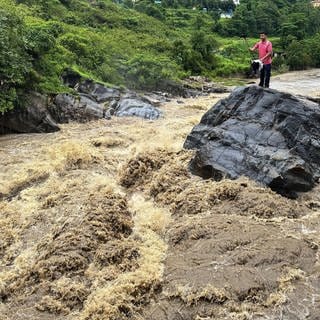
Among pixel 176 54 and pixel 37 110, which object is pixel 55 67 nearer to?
pixel 37 110

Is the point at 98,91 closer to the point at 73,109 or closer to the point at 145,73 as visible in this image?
the point at 73,109

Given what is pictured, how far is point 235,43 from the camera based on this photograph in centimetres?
4331

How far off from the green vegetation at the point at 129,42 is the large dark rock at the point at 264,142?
6489 mm

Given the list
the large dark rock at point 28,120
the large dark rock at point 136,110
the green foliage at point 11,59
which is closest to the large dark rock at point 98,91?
the large dark rock at point 136,110

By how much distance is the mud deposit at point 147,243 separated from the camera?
718 cm

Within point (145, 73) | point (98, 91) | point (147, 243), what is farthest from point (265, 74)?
point (145, 73)

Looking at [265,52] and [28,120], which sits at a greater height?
[265,52]

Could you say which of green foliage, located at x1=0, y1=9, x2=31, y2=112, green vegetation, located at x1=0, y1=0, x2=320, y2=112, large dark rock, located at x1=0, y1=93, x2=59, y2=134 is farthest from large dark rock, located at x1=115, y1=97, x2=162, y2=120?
green foliage, located at x1=0, y1=9, x2=31, y2=112

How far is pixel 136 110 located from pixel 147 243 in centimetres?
1020

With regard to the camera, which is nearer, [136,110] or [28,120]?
[28,120]

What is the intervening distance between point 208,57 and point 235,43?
400 inches

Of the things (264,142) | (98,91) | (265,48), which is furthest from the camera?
(98,91)

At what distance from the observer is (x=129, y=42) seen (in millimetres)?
30500

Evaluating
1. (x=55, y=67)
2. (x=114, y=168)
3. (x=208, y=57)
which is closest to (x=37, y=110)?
(x=55, y=67)
